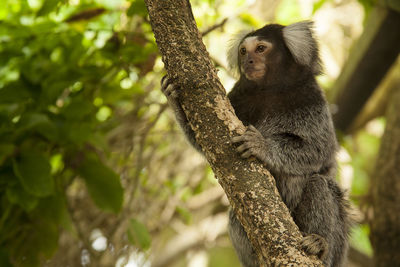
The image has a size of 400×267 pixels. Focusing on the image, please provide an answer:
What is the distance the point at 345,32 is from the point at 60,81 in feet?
15.1

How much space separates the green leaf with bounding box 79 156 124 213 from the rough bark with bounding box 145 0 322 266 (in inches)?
52.2

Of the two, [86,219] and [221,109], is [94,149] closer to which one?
[86,219]

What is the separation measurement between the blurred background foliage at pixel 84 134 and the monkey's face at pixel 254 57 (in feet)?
0.94

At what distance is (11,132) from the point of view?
324 cm

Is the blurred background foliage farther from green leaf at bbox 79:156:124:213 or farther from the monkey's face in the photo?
the monkey's face

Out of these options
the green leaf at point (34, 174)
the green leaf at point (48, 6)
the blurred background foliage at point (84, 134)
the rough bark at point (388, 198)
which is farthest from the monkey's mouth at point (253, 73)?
the rough bark at point (388, 198)

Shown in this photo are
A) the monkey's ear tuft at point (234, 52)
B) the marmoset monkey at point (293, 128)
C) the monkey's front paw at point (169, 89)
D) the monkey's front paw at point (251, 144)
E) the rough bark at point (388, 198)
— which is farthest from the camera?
the rough bark at point (388, 198)

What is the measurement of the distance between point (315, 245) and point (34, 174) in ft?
6.03

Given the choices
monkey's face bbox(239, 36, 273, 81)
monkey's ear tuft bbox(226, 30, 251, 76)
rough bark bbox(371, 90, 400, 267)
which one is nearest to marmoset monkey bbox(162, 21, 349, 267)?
monkey's face bbox(239, 36, 273, 81)

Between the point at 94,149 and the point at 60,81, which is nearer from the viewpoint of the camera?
the point at 60,81

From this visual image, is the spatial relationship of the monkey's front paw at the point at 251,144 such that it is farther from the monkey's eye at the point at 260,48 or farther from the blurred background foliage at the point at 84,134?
the blurred background foliage at the point at 84,134

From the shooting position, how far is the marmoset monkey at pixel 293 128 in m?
2.94

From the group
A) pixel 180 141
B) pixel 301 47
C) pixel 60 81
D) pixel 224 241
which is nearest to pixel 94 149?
pixel 60 81

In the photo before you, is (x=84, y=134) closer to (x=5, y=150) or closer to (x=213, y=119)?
(x=5, y=150)
